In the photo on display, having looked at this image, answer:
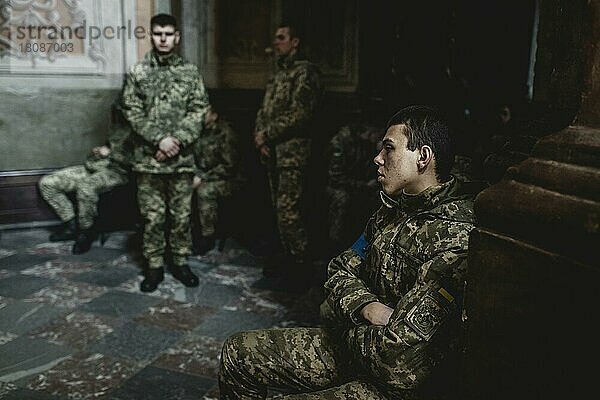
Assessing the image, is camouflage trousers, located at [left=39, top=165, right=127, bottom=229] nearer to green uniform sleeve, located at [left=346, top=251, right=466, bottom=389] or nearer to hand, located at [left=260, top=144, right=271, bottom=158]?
hand, located at [left=260, top=144, right=271, bottom=158]

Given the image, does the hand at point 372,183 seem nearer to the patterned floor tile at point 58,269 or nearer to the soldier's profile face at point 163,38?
the soldier's profile face at point 163,38

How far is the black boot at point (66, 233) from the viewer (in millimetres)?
5410

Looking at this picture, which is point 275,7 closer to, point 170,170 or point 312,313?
point 170,170

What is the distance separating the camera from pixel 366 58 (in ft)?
16.5

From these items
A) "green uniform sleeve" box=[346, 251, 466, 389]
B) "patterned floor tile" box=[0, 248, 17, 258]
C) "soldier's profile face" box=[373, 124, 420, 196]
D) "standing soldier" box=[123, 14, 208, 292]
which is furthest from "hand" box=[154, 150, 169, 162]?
"green uniform sleeve" box=[346, 251, 466, 389]

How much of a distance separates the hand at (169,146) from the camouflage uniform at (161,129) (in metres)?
0.03

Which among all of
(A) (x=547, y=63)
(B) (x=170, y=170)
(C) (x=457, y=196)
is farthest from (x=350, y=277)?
(B) (x=170, y=170)

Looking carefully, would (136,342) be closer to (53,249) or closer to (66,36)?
(53,249)

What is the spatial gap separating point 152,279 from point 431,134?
2.85m

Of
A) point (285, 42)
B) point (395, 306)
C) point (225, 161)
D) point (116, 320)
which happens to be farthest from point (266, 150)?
point (395, 306)

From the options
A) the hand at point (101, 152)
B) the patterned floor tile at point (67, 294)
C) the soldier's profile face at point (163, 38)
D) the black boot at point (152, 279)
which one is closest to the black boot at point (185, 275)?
the black boot at point (152, 279)

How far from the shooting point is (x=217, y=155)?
5.33 m

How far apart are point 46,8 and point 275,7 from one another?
2107 millimetres

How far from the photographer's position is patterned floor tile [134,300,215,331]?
3618mm
